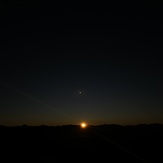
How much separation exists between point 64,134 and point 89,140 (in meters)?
6.27

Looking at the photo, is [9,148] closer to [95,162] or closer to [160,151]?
[95,162]

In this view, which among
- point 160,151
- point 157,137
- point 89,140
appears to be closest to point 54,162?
point 89,140

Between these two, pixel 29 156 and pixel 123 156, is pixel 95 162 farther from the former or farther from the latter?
pixel 29 156

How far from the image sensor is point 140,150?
→ 105 feet

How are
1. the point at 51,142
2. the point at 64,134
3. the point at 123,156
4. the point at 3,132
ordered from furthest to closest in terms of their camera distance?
the point at 64,134 < the point at 3,132 < the point at 51,142 < the point at 123,156

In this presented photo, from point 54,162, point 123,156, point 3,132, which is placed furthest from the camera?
point 3,132

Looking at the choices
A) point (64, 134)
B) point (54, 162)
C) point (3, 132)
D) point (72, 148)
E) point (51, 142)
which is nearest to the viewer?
point (54, 162)

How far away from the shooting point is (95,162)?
26812mm

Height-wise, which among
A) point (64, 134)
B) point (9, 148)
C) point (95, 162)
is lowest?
point (95, 162)

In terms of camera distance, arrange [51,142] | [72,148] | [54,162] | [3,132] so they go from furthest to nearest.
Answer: [3,132] → [51,142] → [72,148] → [54,162]

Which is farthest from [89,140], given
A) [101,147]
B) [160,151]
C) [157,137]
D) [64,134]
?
[157,137]

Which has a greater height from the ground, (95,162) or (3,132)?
(3,132)

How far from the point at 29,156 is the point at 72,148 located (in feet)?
19.1

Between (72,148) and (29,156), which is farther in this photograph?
(72,148)
